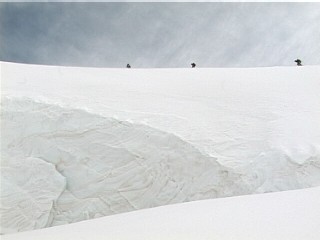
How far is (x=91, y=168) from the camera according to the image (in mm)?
4312

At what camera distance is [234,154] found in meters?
4.47

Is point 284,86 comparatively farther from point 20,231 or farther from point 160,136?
point 20,231

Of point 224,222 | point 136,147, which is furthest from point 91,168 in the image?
point 224,222

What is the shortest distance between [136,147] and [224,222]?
2.15m

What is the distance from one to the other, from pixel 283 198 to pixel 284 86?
11.8 ft

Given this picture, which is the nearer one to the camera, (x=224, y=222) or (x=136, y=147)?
(x=224, y=222)

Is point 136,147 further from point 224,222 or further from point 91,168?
point 224,222

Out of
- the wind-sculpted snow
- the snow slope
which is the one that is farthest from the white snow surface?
the snow slope

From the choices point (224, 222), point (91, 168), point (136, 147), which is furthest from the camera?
point (136, 147)

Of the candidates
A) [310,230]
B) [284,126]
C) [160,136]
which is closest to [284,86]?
[284,126]

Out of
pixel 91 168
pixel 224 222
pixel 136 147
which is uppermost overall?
pixel 136 147

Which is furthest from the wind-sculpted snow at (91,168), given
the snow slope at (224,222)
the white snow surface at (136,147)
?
the snow slope at (224,222)

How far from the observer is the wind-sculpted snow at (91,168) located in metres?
3.98

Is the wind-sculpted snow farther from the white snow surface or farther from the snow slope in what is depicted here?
the snow slope
